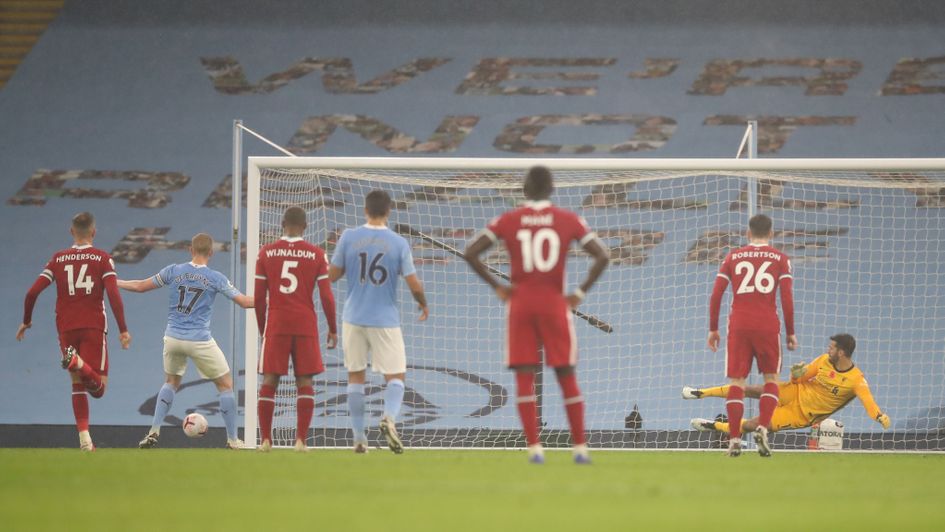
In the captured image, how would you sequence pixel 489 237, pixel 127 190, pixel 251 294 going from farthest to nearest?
pixel 127 190
pixel 251 294
pixel 489 237

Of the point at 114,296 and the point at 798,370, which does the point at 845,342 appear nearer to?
the point at 798,370

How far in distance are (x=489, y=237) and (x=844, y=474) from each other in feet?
8.21

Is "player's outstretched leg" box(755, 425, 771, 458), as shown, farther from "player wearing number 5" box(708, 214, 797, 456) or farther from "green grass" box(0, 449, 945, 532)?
"green grass" box(0, 449, 945, 532)

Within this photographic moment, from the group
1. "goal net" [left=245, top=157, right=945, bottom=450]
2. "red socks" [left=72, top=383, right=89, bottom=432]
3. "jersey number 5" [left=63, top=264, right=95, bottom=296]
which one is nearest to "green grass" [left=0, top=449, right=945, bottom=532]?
"red socks" [left=72, top=383, right=89, bottom=432]

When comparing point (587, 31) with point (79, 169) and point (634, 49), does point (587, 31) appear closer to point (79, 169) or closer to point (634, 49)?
point (634, 49)

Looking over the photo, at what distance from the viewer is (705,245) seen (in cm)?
1438

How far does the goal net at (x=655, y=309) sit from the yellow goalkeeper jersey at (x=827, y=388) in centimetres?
145

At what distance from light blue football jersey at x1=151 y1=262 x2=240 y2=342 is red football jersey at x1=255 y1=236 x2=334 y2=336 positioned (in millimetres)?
1518

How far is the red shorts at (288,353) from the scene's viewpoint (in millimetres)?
8172

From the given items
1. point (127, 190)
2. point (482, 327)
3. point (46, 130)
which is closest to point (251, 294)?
point (482, 327)

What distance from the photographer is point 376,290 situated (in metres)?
8.26

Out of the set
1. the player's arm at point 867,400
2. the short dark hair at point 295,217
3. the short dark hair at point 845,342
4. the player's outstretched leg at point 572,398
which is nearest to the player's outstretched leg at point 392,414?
the short dark hair at point 295,217

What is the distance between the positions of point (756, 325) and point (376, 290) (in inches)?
113

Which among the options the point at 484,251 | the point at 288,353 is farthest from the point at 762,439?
the point at 288,353
